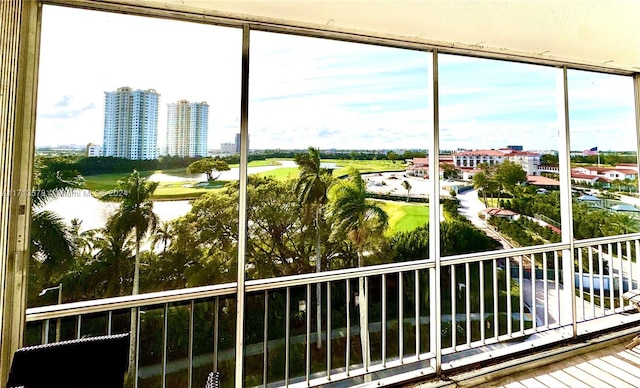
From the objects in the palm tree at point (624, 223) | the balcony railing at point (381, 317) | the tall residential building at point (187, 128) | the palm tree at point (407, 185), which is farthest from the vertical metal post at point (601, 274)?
the tall residential building at point (187, 128)

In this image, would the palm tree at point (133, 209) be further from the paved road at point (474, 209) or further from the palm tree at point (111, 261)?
the paved road at point (474, 209)

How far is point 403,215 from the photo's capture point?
12.5ft

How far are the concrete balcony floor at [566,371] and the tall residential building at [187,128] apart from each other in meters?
2.31

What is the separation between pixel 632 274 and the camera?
3.19 meters

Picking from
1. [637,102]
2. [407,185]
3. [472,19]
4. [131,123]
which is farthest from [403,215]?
[131,123]

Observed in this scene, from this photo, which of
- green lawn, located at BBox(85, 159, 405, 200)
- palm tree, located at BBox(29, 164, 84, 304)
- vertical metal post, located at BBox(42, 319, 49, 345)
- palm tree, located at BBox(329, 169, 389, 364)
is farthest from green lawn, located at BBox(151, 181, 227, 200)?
palm tree, located at BBox(329, 169, 389, 364)

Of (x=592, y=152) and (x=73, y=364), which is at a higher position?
(x=592, y=152)

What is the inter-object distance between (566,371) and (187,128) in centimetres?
338

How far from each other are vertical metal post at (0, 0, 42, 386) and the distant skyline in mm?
86

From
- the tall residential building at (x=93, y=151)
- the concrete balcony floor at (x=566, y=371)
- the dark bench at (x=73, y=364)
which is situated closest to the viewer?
the dark bench at (x=73, y=364)

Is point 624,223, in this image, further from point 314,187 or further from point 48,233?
point 48,233

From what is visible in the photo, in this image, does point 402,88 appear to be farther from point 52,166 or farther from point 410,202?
point 52,166

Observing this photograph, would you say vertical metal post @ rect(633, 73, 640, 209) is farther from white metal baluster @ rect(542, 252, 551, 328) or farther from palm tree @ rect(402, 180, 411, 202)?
palm tree @ rect(402, 180, 411, 202)

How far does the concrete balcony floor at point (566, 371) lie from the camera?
212 centimetres
